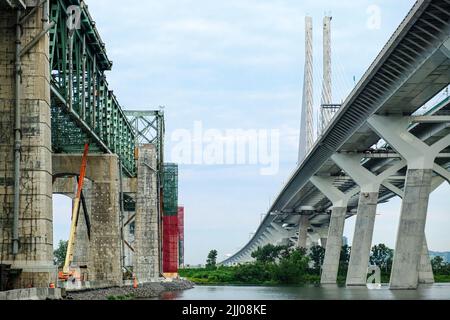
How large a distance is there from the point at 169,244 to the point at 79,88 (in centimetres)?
6251

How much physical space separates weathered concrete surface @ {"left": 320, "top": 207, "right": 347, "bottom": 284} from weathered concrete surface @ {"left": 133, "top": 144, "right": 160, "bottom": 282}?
2878 centimetres

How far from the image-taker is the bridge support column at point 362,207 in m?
87.9

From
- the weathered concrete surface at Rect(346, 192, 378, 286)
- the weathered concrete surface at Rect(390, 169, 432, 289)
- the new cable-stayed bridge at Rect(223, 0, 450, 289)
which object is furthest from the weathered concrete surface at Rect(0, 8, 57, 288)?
the weathered concrete surface at Rect(346, 192, 378, 286)

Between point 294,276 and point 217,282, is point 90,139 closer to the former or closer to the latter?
point 294,276

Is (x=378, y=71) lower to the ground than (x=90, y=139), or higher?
higher

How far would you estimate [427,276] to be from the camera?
338 feet

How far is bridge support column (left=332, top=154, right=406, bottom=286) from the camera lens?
8794 cm

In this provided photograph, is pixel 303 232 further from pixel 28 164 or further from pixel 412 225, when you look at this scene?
pixel 28 164

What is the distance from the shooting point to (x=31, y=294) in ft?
88.7

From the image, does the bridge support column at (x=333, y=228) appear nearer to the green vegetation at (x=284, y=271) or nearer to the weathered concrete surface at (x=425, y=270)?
the green vegetation at (x=284, y=271)

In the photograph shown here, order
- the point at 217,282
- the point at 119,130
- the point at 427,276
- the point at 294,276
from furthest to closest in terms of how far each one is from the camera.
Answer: the point at 217,282, the point at 294,276, the point at 427,276, the point at 119,130

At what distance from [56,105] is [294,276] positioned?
82.1 metres

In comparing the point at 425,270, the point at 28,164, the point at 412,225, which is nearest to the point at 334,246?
the point at 425,270

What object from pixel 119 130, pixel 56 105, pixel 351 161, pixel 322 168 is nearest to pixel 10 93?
pixel 56 105
